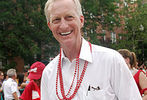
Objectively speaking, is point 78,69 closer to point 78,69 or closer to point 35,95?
point 78,69

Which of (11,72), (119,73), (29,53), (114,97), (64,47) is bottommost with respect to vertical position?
(29,53)

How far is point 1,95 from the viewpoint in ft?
29.8

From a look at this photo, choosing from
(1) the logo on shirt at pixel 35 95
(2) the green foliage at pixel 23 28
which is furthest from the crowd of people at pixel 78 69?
(2) the green foliage at pixel 23 28

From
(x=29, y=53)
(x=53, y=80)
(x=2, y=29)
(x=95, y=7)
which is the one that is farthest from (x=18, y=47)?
(x=53, y=80)

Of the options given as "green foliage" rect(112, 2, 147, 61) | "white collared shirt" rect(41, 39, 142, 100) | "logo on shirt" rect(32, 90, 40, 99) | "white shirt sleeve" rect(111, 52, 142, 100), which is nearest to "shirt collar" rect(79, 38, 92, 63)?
"white collared shirt" rect(41, 39, 142, 100)

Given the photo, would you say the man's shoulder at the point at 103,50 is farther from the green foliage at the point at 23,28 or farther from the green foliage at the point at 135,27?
the green foliage at the point at 135,27

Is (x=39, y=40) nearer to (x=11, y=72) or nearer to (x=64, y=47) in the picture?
(x=11, y=72)

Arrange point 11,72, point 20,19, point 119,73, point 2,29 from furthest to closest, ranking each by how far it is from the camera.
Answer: point 2,29, point 20,19, point 11,72, point 119,73

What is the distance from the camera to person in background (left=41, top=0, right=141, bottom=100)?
1.84m

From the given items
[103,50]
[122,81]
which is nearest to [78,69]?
[103,50]

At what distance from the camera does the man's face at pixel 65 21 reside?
1.94m

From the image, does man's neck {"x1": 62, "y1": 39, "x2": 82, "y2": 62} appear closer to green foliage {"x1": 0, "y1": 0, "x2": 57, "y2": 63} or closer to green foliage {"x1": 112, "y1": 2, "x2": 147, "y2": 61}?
green foliage {"x1": 0, "y1": 0, "x2": 57, "y2": 63}

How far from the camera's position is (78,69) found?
79.8 inches

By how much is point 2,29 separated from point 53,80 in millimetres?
Answer: 27212
